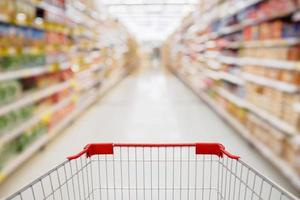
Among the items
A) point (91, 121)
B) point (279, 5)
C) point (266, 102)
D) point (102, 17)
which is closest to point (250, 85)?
point (266, 102)

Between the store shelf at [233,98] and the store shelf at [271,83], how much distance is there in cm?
39

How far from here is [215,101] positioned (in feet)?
19.7

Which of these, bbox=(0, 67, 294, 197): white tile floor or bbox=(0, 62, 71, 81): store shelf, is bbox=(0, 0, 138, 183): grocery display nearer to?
bbox=(0, 62, 71, 81): store shelf

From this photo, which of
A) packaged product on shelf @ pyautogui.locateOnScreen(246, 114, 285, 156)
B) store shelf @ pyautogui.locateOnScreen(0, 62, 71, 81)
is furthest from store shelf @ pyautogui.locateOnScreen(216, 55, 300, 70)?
store shelf @ pyautogui.locateOnScreen(0, 62, 71, 81)

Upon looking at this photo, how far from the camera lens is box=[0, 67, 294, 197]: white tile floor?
3.13 meters

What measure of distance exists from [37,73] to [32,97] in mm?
337

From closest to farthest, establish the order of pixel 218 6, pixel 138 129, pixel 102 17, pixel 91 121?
1. pixel 138 129
2. pixel 91 121
3. pixel 218 6
4. pixel 102 17

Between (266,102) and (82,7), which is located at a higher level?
(82,7)

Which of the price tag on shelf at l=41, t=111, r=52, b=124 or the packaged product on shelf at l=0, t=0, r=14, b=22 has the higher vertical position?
the packaged product on shelf at l=0, t=0, r=14, b=22

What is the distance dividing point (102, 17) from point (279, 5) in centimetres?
635

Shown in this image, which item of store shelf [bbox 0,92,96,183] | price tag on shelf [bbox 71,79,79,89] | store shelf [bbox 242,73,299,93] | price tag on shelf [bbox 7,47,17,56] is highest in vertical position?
price tag on shelf [bbox 7,47,17,56]

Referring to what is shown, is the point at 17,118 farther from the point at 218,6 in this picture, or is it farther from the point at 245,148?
the point at 218,6

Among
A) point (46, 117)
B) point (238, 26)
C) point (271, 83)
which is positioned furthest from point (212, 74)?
point (46, 117)

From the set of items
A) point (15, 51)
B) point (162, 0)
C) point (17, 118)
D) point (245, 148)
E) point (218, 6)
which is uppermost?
point (162, 0)
